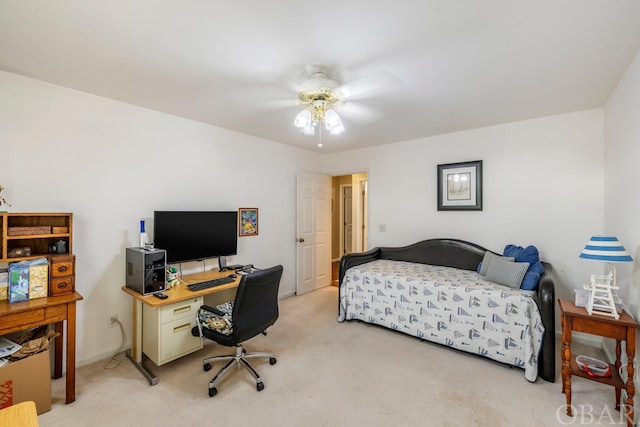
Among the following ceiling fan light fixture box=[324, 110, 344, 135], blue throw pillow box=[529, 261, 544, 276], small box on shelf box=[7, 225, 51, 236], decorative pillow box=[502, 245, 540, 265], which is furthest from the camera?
decorative pillow box=[502, 245, 540, 265]

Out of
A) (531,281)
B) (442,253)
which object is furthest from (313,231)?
(531,281)

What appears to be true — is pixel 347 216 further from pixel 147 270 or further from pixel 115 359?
pixel 115 359

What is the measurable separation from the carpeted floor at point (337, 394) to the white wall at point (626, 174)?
939 millimetres

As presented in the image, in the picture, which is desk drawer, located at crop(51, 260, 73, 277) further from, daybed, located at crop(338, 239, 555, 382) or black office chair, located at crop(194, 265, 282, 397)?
daybed, located at crop(338, 239, 555, 382)

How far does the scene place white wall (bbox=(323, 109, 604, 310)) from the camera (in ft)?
9.79

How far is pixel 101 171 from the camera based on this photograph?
2.64 m

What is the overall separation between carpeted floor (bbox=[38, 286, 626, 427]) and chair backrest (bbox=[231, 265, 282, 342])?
466 millimetres

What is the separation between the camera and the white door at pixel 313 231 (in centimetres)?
466

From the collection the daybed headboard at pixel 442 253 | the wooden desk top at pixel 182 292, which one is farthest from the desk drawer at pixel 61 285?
the daybed headboard at pixel 442 253

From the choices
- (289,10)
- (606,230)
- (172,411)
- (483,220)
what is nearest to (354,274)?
(483,220)

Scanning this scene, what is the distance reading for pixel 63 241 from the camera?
7.72 ft

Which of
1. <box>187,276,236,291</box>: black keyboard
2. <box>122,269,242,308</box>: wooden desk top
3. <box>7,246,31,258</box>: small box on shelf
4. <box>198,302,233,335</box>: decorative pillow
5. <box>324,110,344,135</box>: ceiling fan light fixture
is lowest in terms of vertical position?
<box>198,302,233,335</box>: decorative pillow

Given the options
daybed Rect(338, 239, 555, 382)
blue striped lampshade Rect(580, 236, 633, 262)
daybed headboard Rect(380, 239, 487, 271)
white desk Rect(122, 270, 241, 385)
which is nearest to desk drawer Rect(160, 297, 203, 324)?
white desk Rect(122, 270, 241, 385)

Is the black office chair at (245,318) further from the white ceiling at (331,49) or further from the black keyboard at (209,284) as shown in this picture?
the white ceiling at (331,49)
